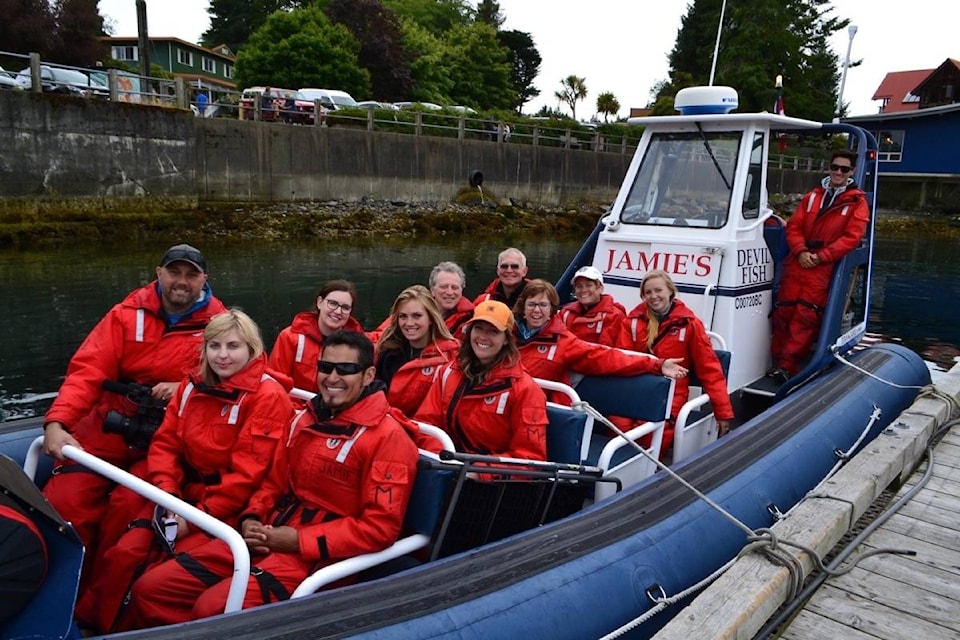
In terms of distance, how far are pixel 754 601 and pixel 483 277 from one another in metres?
13.4

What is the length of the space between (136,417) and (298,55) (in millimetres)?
32987

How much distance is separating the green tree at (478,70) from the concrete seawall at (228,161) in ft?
55.0

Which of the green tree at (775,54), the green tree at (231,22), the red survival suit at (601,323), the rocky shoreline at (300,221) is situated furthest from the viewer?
the green tree at (231,22)

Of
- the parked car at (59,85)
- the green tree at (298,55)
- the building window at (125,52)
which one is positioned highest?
the building window at (125,52)

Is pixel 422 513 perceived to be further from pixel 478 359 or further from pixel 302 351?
pixel 302 351

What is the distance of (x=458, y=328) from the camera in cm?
500

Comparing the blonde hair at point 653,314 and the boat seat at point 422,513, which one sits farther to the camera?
the blonde hair at point 653,314

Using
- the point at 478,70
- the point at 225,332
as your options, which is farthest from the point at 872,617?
the point at 478,70

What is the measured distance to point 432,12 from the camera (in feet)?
192

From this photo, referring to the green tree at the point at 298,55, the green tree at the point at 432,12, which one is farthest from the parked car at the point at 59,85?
the green tree at the point at 432,12

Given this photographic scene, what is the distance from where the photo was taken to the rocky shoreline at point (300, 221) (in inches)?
639

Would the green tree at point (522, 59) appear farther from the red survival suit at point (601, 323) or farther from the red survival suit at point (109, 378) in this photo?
the red survival suit at point (109, 378)

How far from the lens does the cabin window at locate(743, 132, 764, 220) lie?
590 centimetres

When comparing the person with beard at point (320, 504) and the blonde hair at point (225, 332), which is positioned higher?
the blonde hair at point (225, 332)
